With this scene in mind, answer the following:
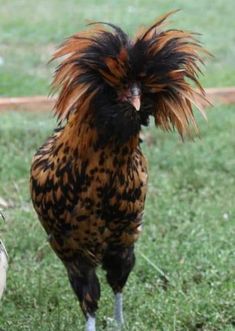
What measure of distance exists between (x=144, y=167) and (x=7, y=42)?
7.91 meters

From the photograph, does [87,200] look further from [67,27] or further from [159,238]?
[67,27]

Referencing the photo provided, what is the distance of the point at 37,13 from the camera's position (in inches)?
552

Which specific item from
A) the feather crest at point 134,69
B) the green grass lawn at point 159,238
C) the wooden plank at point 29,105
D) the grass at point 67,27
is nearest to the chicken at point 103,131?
the feather crest at point 134,69

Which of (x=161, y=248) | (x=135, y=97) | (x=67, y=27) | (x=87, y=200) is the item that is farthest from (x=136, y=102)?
(x=67, y=27)

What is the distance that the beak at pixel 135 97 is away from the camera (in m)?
3.89

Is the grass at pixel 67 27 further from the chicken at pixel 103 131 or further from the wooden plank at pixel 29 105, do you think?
the chicken at pixel 103 131

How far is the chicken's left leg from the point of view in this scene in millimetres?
4500

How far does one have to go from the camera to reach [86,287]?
4441 mm

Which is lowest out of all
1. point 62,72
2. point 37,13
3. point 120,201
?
point 37,13

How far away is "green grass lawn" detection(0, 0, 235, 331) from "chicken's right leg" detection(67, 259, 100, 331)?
296 millimetres

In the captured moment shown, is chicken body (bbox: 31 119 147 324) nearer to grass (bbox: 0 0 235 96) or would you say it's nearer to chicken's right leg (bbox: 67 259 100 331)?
chicken's right leg (bbox: 67 259 100 331)

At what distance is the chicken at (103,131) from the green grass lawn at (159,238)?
558 millimetres

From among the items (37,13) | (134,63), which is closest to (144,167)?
(134,63)

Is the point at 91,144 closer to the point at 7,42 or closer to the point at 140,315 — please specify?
the point at 140,315
